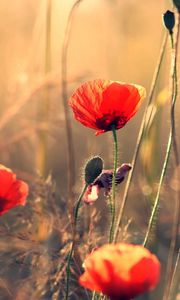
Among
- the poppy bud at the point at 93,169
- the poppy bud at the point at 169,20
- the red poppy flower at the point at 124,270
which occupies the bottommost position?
the poppy bud at the point at 93,169

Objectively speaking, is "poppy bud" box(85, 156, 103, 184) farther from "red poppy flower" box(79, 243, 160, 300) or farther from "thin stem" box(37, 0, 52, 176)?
"thin stem" box(37, 0, 52, 176)

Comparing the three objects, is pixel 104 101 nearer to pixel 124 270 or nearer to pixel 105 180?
pixel 105 180

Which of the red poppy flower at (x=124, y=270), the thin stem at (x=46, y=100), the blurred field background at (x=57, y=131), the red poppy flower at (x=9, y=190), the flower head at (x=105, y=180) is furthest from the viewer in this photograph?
the thin stem at (x=46, y=100)

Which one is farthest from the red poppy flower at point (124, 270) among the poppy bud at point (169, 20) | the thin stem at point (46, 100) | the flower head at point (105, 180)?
the thin stem at point (46, 100)

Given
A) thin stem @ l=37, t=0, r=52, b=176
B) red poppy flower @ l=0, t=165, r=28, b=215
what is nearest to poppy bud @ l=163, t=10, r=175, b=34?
red poppy flower @ l=0, t=165, r=28, b=215

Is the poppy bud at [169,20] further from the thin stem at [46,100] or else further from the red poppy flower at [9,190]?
the thin stem at [46,100]

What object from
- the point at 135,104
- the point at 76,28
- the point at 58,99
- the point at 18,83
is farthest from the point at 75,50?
the point at 135,104

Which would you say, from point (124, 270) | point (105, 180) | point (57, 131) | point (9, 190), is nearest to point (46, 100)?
point (57, 131)
